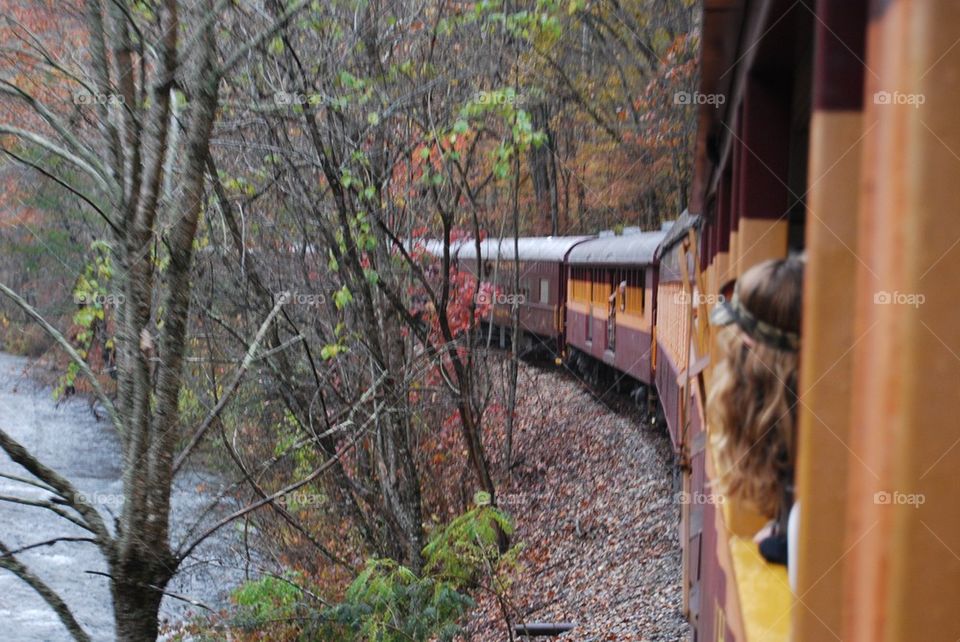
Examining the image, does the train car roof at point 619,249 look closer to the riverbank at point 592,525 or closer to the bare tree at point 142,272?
the riverbank at point 592,525

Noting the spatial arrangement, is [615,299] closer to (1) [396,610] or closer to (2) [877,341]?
(1) [396,610]

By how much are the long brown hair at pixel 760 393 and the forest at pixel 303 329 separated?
3681mm

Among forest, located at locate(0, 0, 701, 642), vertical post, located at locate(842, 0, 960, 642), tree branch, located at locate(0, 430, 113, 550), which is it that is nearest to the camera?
vertical post, located at locate(842, 0, 960, 642)

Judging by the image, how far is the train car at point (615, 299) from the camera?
1484 cm

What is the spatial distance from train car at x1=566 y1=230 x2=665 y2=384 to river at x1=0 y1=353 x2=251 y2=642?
698 cm

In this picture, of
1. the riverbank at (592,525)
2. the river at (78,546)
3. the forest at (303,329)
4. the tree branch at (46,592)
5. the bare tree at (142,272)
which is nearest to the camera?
the tree branch at (46,592)

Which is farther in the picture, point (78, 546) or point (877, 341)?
point (78, 546)

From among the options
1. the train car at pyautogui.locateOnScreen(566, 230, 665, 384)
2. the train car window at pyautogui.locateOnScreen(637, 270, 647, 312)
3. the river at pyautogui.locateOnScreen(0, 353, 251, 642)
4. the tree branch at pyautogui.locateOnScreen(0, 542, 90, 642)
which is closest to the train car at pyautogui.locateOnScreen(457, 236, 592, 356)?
the train car at pyautogui.locateOnScreen(566, 230, 665, 384)

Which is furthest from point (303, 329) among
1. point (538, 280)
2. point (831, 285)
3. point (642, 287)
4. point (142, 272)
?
point (538, 280)

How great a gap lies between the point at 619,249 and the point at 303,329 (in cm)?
671

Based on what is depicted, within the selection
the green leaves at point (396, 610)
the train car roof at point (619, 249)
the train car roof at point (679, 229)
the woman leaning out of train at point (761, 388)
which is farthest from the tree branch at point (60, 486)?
the train car roof at point (619, 249)

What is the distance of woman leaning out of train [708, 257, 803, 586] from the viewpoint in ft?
6.03

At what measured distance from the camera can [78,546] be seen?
17.5 metres

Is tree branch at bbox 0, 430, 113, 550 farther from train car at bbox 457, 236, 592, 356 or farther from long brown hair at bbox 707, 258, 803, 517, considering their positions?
train car at bbox 457, 236, 592, 356
